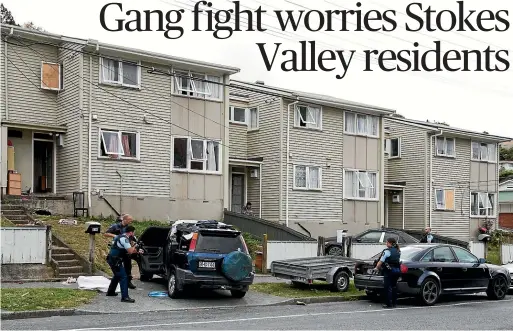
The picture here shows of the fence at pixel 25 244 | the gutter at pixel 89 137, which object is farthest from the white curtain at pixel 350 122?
the fence at pixel 25 244

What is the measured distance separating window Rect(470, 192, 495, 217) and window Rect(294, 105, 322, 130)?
12.8 meters

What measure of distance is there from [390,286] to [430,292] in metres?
1.20

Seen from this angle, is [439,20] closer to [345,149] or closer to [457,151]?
[345,149]

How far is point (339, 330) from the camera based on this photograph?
11477 mm

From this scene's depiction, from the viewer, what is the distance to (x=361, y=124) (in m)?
33.8

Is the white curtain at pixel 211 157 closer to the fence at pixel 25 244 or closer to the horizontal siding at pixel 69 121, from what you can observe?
the horizontal siding at pixel 69 121

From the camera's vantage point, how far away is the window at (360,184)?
33125 mm

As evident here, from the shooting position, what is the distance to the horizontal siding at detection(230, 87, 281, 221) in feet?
101

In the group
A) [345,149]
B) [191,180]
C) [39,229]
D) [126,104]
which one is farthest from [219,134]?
[39,229]

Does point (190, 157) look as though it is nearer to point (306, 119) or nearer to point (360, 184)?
point (306, 119)

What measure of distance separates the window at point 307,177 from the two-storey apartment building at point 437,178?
6.81 meters

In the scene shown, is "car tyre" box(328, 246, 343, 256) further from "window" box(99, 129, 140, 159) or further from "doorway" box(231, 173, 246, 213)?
"doorway" box(231, 173, 246, 213)

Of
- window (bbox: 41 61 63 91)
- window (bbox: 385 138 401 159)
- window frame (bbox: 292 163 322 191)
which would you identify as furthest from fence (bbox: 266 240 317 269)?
window (bbox: 385 138 401 159)

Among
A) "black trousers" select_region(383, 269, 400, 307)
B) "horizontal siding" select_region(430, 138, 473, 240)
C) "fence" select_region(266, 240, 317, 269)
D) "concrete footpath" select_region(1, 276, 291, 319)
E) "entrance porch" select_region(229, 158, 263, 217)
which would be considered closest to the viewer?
"concrete footpath" select_region(1, 276, 291, 319)
